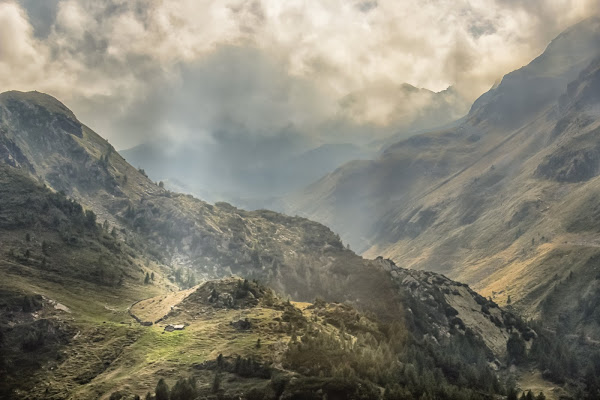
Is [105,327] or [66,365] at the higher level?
[105,327]

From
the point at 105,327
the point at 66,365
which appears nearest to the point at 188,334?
the point at 105,327

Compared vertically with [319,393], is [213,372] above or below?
above

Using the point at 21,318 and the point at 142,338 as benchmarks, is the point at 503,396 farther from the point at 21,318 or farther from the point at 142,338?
the point at 21,318

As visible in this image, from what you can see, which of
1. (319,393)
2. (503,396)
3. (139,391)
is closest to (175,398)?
(139,391)

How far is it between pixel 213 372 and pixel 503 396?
4836 inches

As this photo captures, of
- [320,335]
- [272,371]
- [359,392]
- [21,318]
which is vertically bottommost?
[359,392]

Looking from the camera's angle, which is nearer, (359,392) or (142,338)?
(359,392)

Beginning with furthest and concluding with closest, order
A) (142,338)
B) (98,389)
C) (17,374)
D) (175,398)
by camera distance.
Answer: (142,338) → (17,374) → (98,389) → (175,398)

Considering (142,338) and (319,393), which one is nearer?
(319,393)

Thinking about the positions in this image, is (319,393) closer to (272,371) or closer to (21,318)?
(272,371)

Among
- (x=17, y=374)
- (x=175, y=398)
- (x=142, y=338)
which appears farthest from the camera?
(x=142, y=338)

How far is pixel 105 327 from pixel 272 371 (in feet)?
265

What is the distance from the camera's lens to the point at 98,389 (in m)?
149

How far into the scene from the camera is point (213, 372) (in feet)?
534
